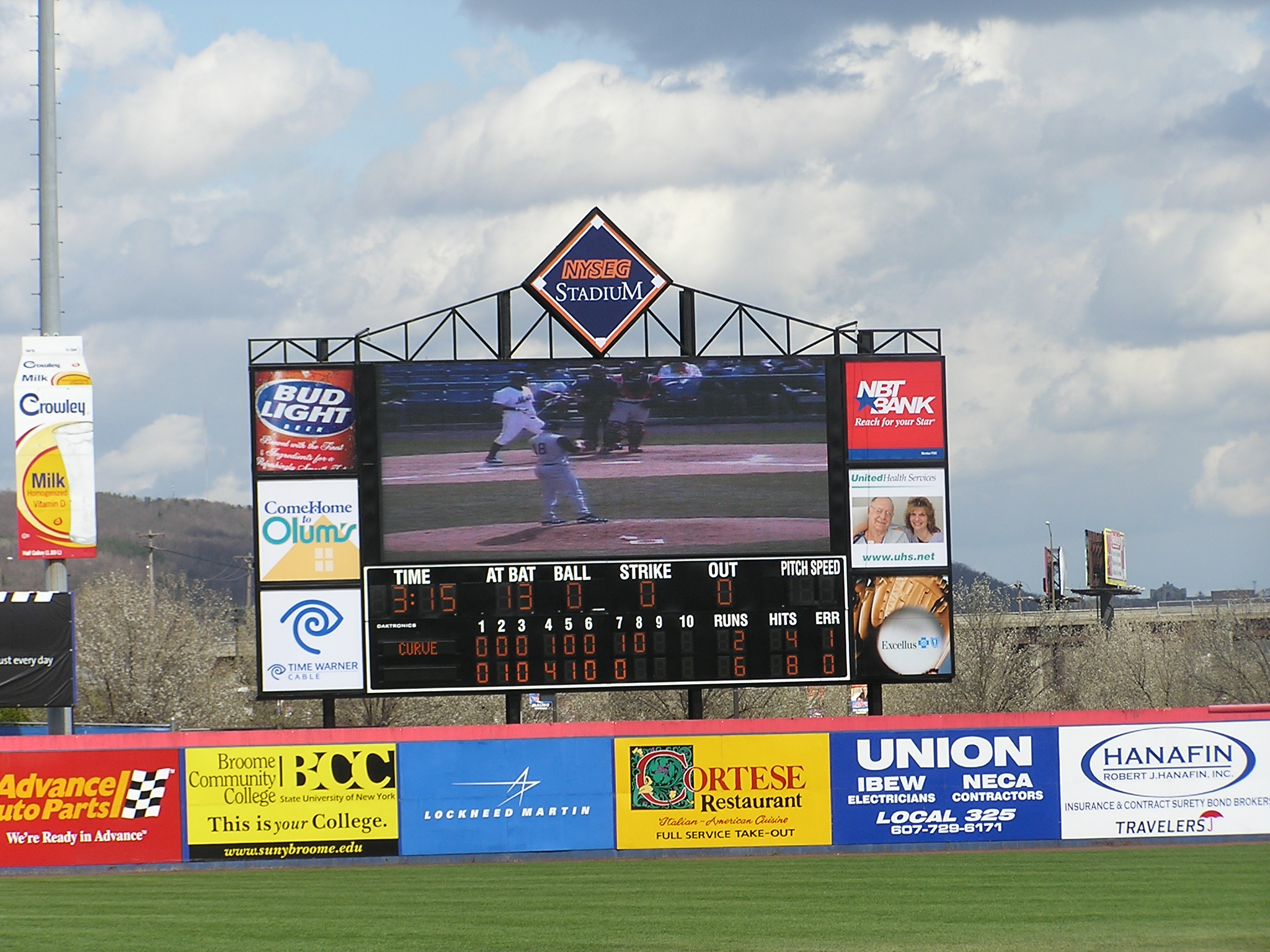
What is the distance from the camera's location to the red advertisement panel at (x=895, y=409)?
25.7 meters

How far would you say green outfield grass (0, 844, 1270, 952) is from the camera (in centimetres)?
1652

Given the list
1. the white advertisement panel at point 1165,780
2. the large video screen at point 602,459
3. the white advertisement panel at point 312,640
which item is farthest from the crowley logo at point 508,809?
the white advertisement panel at point 1165,780

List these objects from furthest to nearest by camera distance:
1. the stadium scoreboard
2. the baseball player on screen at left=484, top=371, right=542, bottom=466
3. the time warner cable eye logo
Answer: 1. the baseball player on screen at left=484, top=371, right=542, bottom=466
2. the time warner cable eye logo
3. the stadium scoreboard

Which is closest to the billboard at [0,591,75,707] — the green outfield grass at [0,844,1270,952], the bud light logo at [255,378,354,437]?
the green outfield grass at [0,844,1270,952]

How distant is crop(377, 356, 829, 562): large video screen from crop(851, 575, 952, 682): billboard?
1322 mm

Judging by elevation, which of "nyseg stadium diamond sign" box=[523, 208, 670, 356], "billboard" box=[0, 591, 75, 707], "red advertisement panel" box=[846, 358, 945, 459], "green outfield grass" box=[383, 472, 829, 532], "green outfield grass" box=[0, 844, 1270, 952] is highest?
"nyseg stadium diamond sign" box=[523, 208, 670, 356]

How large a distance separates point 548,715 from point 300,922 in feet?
161

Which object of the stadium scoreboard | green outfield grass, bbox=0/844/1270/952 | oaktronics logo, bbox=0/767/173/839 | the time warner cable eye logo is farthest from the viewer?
oaktronics logo, bbox=0/767/173/839

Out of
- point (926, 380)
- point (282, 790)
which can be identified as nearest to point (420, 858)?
point (282, 790)

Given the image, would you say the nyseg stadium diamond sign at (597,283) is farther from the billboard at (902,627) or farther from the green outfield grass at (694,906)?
the green outfield grass at (694,906)

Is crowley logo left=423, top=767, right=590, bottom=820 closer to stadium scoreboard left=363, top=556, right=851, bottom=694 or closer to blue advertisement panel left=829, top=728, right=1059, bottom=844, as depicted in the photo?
stadium scoreboard left=363, top=556, right=851, bottom=694

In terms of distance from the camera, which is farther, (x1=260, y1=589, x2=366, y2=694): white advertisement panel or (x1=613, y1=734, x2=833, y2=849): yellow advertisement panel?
(x1=613, y1=734, x2=833, y2=849): yellow advertisement panel

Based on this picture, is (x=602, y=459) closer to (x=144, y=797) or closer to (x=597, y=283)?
(x=597, y=283)

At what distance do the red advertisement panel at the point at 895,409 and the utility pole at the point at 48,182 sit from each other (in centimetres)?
1388
